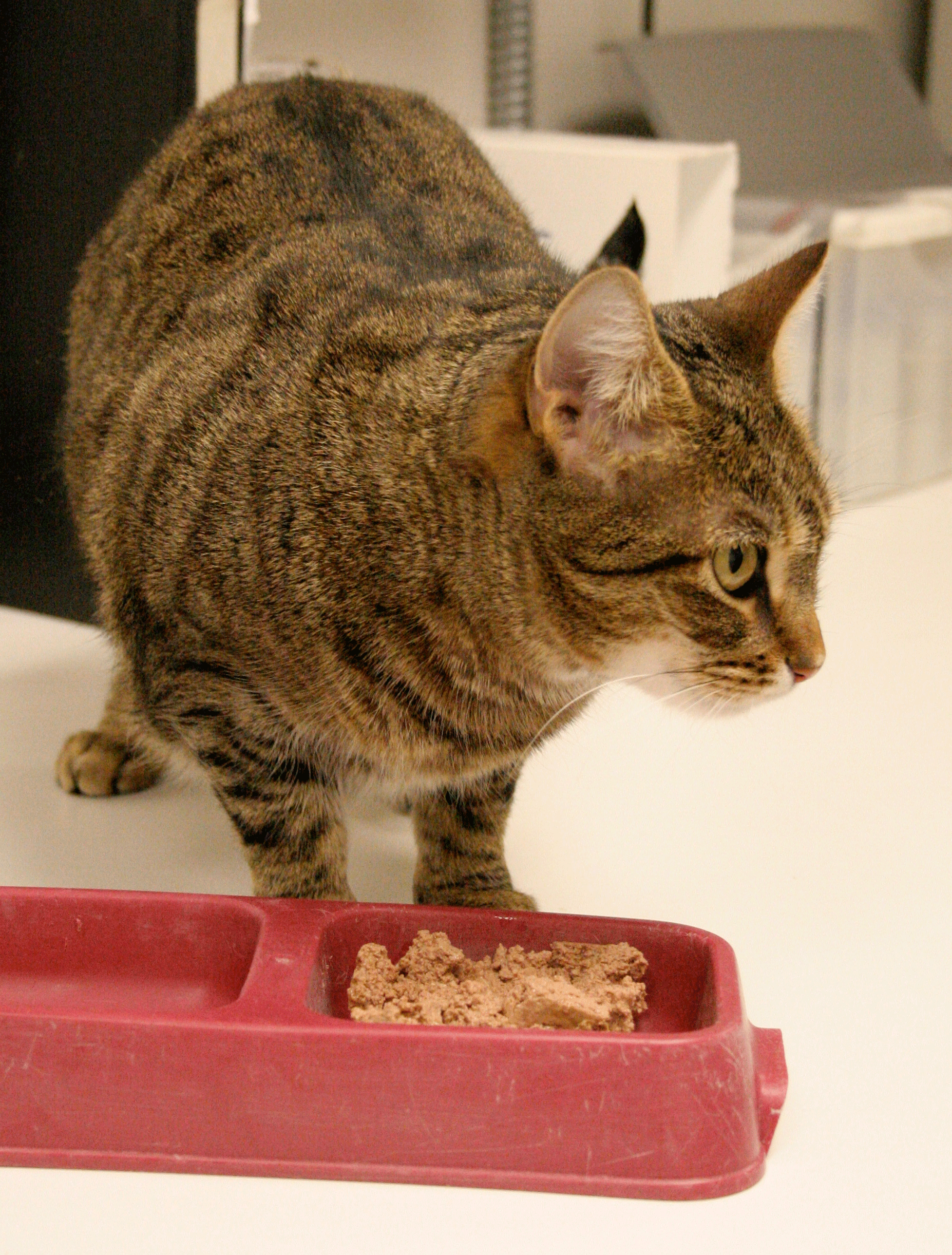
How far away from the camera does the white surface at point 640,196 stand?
2277 millimetres

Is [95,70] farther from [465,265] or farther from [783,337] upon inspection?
[783,337]

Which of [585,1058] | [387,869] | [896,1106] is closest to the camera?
[585,1058]

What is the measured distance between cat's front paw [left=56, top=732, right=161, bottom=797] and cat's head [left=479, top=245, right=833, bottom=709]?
0.68m

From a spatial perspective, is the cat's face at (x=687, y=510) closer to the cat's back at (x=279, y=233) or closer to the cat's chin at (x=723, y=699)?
the cat's chin at (x=723, y=699)

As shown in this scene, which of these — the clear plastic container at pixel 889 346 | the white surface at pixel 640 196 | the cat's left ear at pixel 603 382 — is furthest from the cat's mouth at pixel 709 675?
the clear plastic container at pixel 889 346

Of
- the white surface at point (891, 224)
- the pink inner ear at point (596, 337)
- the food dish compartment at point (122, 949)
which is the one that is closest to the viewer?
the pink inner ear at point (596, 337)

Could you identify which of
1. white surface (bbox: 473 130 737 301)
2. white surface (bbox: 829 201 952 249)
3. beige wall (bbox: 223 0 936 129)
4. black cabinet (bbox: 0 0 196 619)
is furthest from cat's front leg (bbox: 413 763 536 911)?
white surface (bbox: 829 201 952 249)

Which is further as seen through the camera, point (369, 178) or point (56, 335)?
point (56, 335)

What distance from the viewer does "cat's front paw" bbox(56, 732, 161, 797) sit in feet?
5.02

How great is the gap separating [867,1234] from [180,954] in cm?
55

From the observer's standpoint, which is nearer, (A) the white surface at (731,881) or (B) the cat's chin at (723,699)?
(A) the white surface at (731,881)

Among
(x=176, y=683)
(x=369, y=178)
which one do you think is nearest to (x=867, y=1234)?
(x=176, y=683)

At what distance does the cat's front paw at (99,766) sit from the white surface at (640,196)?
111 centimetres

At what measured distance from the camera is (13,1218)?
2.96 feet
